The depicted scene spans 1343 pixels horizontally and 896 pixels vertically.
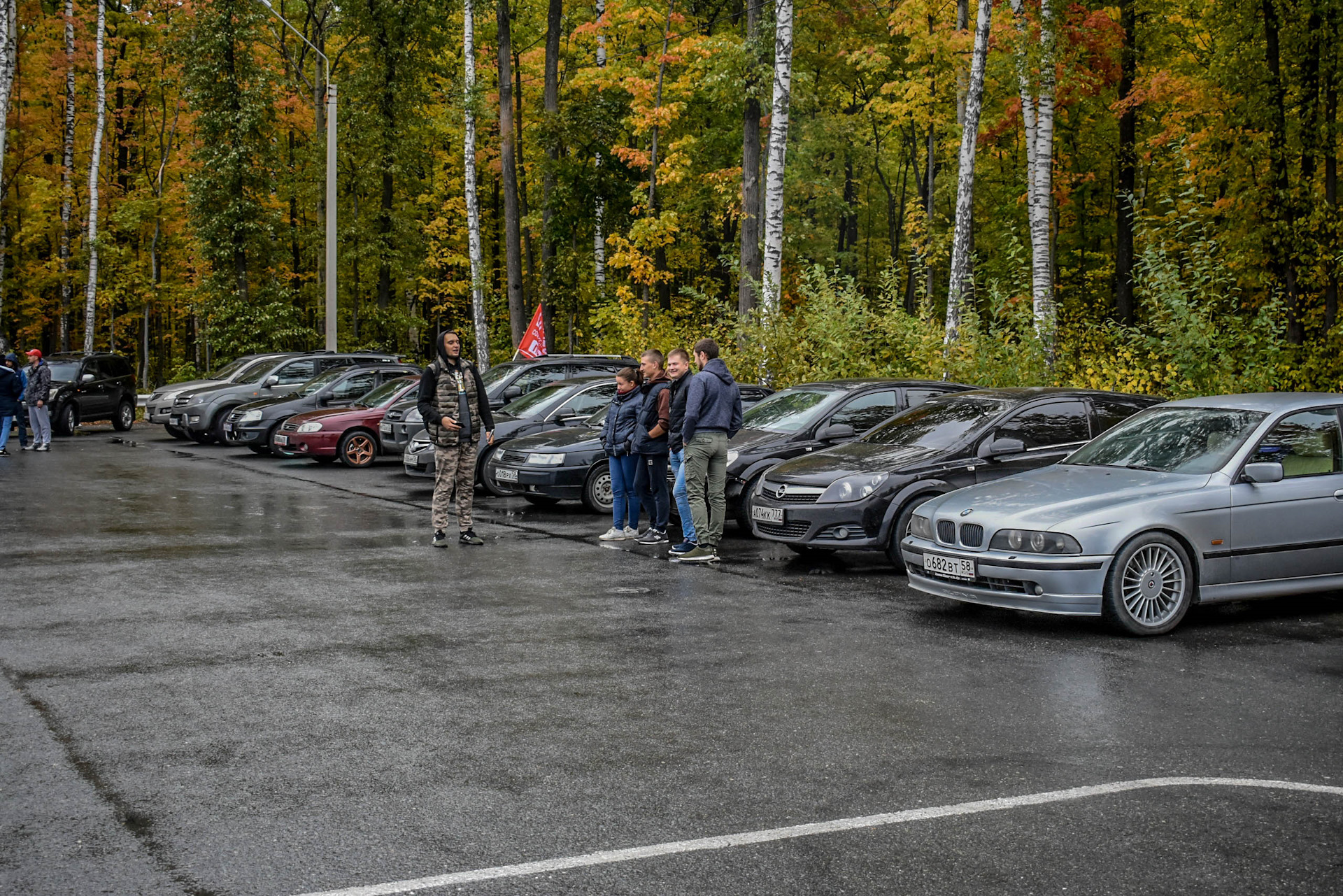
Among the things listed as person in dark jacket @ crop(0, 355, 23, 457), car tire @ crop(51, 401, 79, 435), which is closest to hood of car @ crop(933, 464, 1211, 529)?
person in dark jacket @ crop(0, 355, 23, 457)

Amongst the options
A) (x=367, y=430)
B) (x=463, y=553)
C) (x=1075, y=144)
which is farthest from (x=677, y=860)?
(x=1075, y=144)

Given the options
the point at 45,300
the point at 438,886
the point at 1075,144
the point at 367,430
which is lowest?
the point at 438,886

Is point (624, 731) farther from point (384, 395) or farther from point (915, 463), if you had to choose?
point (384, 395)

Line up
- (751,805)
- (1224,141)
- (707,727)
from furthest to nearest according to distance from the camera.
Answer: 1. (1224,141)
2. (707,727)
3. (751,805)

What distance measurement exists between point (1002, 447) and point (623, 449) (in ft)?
12.5

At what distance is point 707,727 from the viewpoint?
243 inches

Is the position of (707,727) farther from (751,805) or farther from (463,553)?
(463,553)

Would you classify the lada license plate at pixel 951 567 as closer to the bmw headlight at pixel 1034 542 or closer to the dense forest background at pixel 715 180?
the bmw headlight at pixel 1034 542

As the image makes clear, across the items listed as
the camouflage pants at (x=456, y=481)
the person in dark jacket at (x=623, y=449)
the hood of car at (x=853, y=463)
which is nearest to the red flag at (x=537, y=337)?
the person in dark jacket at (x=623, y=449)

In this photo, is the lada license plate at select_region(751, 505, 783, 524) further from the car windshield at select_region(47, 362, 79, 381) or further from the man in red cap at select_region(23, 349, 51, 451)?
the car windshield at select_region(47, 362, 79, 381)

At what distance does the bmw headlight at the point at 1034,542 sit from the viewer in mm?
8406

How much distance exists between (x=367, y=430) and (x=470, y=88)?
1430cm

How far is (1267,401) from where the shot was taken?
9.60 m

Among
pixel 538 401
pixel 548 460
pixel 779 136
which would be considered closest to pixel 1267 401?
pixel 548 460
